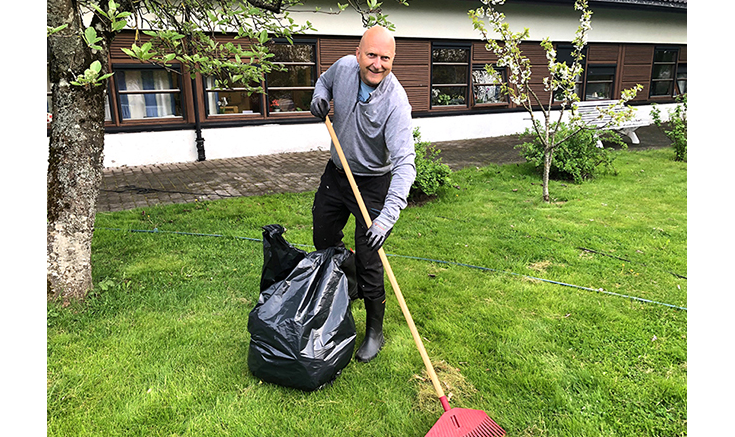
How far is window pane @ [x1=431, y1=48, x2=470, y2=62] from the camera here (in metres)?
11.3

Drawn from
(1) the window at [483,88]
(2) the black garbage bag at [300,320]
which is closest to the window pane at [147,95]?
(1) the window at [483,88]

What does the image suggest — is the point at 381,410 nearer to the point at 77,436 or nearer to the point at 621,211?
the point at 77,436

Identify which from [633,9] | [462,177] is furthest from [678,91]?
[462,177]

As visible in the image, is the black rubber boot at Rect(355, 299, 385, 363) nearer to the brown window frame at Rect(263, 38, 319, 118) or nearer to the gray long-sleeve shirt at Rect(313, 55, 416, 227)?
the gray long-sleeve shirt at Rect(313, 55, 416, 227)

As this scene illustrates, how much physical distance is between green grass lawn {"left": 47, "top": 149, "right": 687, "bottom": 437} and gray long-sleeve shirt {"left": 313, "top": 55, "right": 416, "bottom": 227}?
0.97m

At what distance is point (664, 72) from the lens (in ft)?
48.4

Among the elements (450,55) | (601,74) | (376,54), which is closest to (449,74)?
(450,55)

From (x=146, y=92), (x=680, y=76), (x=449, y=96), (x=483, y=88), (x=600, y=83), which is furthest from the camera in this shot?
(x=680, y=76)

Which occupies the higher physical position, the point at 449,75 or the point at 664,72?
the point at 664,72

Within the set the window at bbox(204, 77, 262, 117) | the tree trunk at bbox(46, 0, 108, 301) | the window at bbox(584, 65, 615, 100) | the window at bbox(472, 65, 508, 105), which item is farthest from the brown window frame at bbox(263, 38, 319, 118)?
the window at bbox(584, 65, 615, 100)

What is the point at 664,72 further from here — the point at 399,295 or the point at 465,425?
the point at 465,425

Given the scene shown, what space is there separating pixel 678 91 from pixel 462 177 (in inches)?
468

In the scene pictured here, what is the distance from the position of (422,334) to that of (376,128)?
1306 millimetres

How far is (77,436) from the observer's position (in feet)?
7.00
